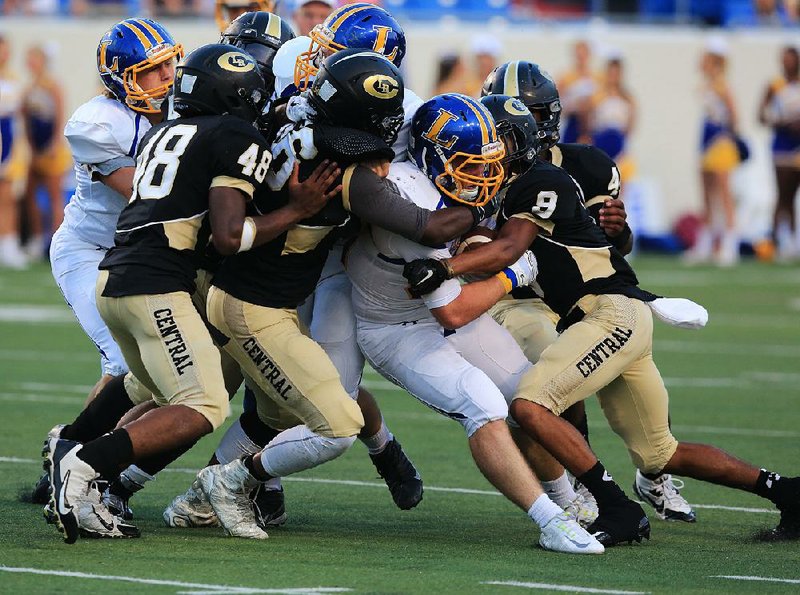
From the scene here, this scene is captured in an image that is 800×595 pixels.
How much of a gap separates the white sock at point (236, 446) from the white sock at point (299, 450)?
35 cm

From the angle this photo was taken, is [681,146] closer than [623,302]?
No

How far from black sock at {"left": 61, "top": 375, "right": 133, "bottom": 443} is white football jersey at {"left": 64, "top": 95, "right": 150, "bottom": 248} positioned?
2.59 feet

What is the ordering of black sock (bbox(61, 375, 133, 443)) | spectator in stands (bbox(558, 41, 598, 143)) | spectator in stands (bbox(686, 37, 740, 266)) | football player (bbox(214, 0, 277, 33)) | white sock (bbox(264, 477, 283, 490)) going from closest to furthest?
1. white sock (bbox(264, 477, 283, 490))
2. black sock (bbox(61, 375, 133, 443))
3. football player (bbox(214, 0, 277, 33))
4. spectator in stands (bbox(558, 41, 598, 143))
5. spectator in stands (bbox(686, 37, 740, 266))

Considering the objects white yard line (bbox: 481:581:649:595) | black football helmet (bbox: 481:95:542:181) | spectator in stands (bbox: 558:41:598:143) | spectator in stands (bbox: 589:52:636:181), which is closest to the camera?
white yard line (bbox: 481:581:649:595)

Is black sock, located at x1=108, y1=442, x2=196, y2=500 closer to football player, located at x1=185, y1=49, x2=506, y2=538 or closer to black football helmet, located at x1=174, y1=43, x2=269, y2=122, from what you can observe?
football player, located at x1=185, y1=49, x2=506, y2=538

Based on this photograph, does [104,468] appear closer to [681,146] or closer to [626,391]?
[626,391]

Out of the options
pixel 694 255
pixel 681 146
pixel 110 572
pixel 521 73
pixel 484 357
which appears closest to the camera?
pixel 110 572

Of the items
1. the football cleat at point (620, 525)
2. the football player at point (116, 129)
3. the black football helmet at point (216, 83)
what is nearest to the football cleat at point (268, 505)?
the football player at point (116, 129)

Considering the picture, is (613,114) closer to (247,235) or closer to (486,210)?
(486,210)

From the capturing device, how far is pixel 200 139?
5535mm

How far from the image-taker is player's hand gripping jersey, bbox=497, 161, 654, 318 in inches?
232

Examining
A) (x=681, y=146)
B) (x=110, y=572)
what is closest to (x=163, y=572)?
(x=110, y=572)

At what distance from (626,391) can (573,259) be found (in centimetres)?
56

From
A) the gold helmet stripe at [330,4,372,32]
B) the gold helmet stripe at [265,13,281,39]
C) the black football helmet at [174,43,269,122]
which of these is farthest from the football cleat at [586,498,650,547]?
the gold helmet stripe at [265,13,281,39]
